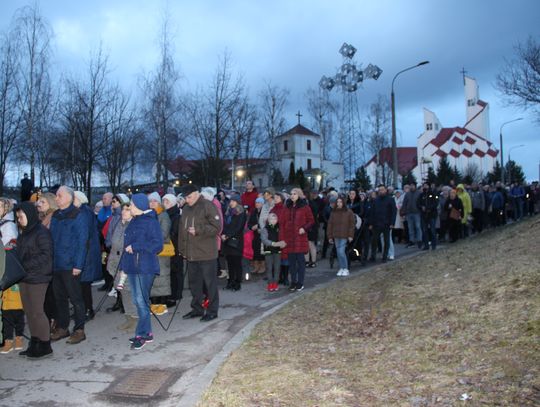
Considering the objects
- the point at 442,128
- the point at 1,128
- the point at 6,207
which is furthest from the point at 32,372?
the point at 442,128

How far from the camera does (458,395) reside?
14.8ft

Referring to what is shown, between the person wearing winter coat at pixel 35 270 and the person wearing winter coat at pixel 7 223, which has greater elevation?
the person wearing winter coat at pixel 7 223

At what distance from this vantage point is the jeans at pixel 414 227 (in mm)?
16266

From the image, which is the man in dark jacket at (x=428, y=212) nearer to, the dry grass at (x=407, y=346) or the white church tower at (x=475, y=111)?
the dry grass at (x=407, y=346)

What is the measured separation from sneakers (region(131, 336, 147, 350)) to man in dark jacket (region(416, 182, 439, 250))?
10413 mm

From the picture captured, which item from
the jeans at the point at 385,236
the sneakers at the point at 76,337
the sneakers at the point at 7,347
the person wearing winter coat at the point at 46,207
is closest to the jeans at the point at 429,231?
the jeans at the point at 385,236

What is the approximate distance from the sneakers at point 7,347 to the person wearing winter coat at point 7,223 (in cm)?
144

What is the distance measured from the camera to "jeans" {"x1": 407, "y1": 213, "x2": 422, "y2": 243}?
53.4 feet

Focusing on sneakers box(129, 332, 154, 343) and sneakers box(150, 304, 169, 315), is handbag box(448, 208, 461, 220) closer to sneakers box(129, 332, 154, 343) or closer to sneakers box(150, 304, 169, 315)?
sneakers box(150, 304, 169, 315)

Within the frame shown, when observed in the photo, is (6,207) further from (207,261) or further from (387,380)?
(387,380)

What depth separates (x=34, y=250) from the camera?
644cm

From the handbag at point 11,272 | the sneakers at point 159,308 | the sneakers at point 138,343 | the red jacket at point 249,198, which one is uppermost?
the red jacket at point 249,198

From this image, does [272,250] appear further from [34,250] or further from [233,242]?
[34,250]

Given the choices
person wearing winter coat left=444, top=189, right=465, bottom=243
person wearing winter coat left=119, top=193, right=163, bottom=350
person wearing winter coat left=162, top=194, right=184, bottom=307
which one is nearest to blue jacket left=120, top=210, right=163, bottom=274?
person wearing winter coat left=119, top=193, right=163, bottom=350
